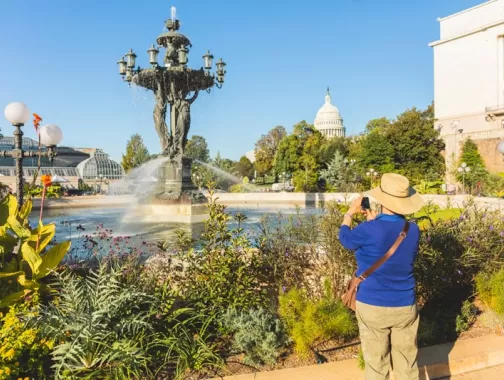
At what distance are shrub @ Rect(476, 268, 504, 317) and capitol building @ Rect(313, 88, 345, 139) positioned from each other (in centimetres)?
9891

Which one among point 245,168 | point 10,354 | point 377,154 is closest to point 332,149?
point 377,154

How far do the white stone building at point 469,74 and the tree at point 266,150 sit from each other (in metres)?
25.7

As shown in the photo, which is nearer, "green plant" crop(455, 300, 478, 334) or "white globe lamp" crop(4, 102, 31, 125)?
"green plant" crop(455, 300, 478, 334)

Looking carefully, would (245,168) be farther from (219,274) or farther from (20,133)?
(219,274)

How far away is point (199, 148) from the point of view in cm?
6744

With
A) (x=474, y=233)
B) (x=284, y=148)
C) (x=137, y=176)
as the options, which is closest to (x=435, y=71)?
(x=284, y=148)

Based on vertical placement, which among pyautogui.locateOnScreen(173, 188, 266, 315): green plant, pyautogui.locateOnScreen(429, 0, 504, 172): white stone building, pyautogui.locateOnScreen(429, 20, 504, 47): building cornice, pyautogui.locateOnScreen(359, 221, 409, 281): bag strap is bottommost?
pyautogui.locateOnScreen(173, 188, 266, 315): green plant

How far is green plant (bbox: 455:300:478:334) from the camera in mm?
4090

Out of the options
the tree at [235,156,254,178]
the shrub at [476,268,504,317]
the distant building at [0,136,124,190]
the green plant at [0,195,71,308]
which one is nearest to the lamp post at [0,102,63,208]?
the green plant at [0,195,71,308]

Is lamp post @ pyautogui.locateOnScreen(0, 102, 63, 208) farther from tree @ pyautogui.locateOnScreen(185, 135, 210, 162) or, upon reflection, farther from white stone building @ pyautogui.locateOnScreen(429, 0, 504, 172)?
tree @ pyautogui.locateOnScreen(185, 135, 210, 162)

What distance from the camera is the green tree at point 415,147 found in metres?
36.1

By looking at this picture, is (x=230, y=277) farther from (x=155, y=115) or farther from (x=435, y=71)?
(x=435, y=71)

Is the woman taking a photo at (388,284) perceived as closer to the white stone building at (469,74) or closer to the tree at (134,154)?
the white stone building at (469,74)

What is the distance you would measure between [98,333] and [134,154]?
168 feet
